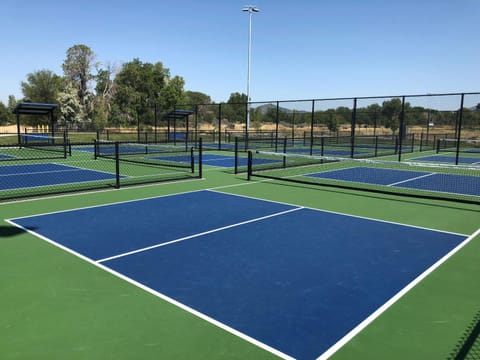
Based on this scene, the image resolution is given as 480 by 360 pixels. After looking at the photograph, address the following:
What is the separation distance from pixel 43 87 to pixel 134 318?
7399cm

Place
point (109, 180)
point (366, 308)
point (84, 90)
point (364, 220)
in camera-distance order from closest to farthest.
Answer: point (366, 308)
point (364, 220)
point (109, 180)
point (84, 90)

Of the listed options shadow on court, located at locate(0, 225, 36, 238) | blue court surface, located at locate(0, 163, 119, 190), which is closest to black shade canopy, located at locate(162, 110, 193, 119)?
blue court surface, located at locate(0, 163, 119, 190)

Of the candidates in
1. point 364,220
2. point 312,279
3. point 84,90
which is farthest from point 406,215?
point 84,90

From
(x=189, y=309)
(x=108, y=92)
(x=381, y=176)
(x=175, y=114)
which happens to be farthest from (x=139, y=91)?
(x=189, y=309)

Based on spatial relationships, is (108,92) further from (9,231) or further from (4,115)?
(9,231)

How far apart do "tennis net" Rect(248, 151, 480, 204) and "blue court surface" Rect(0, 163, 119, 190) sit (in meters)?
5.91

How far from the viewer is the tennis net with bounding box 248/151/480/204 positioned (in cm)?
1205

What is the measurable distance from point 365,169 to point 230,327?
1556 cm

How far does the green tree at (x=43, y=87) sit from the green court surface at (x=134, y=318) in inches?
2705

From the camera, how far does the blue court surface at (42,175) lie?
1313cm

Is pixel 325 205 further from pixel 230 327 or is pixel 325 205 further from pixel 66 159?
pixel 66 159

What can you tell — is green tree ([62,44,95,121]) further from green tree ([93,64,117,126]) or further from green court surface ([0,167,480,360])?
green court surface ([0,167,480,360])

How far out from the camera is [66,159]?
20.8 m

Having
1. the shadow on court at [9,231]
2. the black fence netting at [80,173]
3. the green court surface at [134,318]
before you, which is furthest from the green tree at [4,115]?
the green court surface at [134,318]
